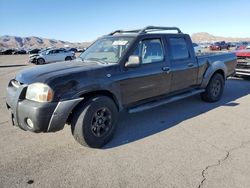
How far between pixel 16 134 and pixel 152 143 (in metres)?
2.52

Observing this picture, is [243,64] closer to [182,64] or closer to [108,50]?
[182,64]

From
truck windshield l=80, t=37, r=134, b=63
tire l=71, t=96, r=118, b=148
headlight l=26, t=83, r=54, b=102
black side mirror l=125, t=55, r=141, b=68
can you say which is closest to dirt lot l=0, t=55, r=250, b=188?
tire l=71, t=96, r=118, b=148

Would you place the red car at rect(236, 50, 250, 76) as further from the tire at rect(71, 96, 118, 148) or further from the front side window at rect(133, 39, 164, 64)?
the tire at rect(71, 96, 118, 148)

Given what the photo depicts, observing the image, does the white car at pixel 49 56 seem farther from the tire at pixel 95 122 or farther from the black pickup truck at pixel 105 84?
the tire at pixel 95 122

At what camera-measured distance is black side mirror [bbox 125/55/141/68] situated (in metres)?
4.25

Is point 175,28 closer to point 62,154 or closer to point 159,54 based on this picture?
point 159,54

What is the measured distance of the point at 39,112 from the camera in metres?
3.49

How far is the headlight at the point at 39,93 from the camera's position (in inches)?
139

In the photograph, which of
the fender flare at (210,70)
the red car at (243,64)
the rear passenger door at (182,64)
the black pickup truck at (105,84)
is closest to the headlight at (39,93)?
the black pickup truck at (105,84)

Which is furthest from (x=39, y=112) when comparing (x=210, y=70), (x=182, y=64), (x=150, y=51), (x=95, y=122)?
(x=210, y=70)

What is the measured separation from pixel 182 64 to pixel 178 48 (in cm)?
37

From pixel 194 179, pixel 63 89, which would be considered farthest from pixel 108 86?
pixel 194 179

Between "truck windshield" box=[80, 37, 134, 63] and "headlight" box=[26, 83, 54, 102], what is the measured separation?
138 centimetres

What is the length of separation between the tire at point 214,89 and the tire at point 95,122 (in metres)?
3.24
